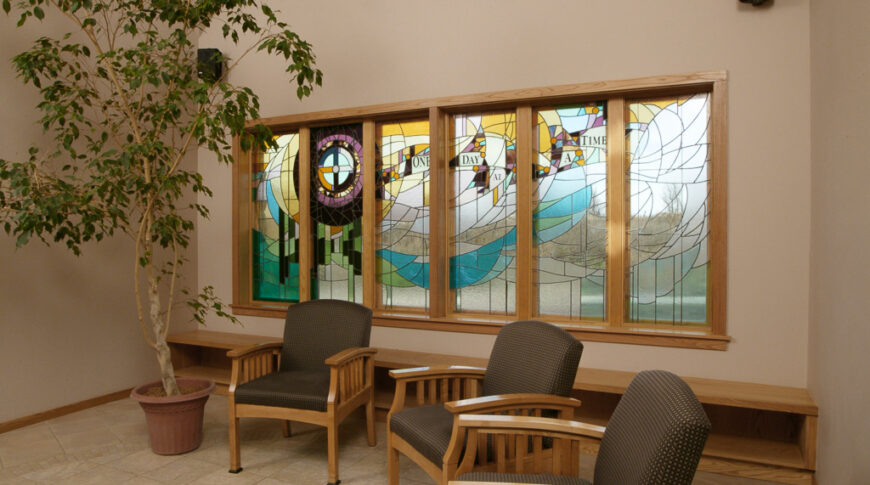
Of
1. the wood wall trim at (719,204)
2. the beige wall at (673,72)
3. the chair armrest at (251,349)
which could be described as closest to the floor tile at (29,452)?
the chair armrest at (251,349)

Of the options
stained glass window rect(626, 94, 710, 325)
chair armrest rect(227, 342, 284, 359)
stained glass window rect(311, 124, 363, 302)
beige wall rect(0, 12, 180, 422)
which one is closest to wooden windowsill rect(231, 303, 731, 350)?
stained glass window rect(626, 94, 710, 325)

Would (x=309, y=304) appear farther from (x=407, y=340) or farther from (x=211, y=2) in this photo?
(x=211, y=2)

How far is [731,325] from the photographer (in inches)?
117

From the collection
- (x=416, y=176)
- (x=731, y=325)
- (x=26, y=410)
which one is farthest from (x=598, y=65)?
(x=26, y=410)

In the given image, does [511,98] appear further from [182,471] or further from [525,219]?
[182,471]

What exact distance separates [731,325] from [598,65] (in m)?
1.66

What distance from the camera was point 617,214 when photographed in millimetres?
3264

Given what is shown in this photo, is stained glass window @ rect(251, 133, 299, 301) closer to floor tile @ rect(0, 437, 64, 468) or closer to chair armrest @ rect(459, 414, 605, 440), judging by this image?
floor tile @ rect(0, 437, 64, 468)

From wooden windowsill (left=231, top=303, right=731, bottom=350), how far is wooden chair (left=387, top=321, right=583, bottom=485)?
882 mm

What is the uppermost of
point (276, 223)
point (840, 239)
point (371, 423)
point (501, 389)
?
point (276, 223)

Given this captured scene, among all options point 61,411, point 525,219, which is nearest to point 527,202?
point 525,219

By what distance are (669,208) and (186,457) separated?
10.1 ft

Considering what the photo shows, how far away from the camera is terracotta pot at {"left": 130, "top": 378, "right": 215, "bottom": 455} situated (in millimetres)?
3045

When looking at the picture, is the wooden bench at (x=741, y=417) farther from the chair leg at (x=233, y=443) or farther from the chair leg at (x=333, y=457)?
the chair leg at (x=233, y=443)
